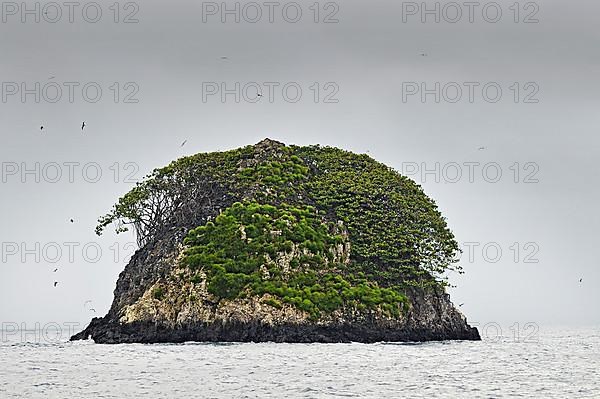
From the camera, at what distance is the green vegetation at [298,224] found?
83.4 metres

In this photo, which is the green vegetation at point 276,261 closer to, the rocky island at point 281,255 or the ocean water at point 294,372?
the rocky island at point 281,255

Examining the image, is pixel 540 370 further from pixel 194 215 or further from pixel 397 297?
pixel 194 215

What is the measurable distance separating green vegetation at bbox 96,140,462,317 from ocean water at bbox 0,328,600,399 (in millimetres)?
13470

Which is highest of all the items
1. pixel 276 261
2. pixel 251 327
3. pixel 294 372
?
pixel 276 261

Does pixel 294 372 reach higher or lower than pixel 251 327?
lower

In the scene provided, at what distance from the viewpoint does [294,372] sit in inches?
1912

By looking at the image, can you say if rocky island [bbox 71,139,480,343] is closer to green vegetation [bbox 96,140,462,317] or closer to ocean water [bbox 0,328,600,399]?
green vegetation [bbox 96,140,462,317]

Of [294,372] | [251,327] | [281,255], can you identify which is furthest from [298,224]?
[294,372]

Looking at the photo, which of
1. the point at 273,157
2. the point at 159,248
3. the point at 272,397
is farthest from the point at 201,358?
the point at 273,157

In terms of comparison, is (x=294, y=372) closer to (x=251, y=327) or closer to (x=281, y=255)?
(x=251, y=327)

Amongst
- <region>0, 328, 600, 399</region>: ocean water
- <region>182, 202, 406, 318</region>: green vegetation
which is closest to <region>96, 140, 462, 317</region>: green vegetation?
<region>182, 202, 406, 318</region>: green vegetation

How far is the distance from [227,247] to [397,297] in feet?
52.1

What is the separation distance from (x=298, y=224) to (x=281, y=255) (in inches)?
166

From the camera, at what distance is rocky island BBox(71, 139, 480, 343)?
79.8 meters
